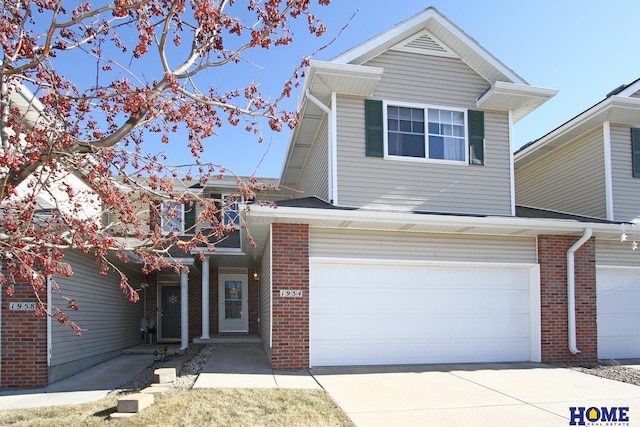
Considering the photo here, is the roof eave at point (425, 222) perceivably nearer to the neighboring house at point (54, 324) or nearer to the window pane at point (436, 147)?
the window pane at point (436, 147)

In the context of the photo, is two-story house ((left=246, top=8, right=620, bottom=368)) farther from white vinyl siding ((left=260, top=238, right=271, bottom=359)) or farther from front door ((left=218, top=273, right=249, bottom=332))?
front door ((left=218, top=273, right=249, bottom=332))

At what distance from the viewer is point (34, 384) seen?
8383 mm

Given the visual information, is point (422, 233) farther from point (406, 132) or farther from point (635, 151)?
point (635, 151)

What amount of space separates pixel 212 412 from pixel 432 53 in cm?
855

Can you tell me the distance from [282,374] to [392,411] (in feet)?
9.22

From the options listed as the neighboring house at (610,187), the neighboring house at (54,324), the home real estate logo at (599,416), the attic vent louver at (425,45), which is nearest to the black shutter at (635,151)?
the neighboring house at (610,187)

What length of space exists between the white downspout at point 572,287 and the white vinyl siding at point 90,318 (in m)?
9.83

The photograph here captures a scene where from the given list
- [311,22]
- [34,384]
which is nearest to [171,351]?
[34,384]

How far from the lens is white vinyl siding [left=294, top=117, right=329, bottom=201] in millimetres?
10852

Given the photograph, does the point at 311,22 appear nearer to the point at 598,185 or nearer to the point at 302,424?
the point at 302,424

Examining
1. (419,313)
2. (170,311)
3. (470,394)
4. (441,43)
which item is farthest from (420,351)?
(170,311)

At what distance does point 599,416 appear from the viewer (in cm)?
632

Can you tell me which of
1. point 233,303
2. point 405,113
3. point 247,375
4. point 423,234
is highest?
point 405,113

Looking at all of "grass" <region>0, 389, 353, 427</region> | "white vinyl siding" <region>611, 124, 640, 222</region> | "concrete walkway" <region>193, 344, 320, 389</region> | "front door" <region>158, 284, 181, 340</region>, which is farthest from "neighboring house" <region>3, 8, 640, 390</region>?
"front door" <region>158, 284, 181, 340</region>
